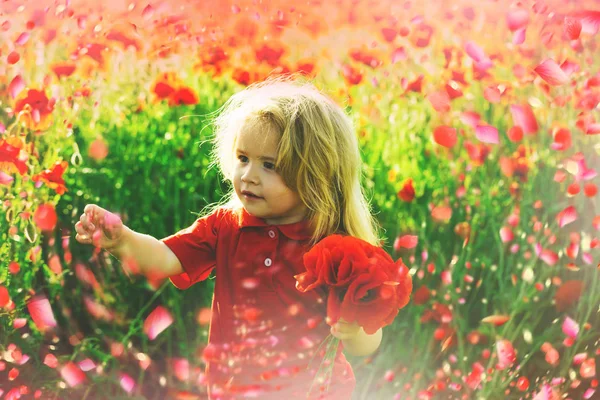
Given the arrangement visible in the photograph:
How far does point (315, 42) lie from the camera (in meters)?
1.39

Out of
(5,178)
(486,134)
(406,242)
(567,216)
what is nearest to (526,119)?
(486,134)

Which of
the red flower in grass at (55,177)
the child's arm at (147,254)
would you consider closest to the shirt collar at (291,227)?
the child's arm at (147,254)

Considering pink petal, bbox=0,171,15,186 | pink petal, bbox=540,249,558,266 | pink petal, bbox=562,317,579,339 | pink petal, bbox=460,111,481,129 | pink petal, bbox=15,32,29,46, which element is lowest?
pink petal, bbox=562,317,579,339

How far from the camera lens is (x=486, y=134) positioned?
1409mm

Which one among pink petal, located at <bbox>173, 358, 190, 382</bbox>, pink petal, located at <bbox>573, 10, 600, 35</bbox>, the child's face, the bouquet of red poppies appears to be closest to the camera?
the bouquet of red poppies

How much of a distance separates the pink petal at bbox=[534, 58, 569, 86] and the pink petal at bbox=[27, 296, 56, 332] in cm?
91

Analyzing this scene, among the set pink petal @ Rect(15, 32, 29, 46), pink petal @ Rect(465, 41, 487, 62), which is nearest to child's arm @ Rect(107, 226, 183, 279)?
pink petal @ Rect(15, 32, 29, 46)

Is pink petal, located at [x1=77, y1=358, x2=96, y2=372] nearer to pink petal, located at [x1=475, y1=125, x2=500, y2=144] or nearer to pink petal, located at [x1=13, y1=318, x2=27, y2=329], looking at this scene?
pink petal, located at [x1=13, y1=318, x2=27, y2=329]

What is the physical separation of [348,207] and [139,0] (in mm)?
499

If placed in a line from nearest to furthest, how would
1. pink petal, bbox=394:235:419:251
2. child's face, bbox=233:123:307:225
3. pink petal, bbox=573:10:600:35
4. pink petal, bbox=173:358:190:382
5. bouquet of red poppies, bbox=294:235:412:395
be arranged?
bouquet of red poppies, bbox=294:235:412:395
child's face, bbox=233:123:307:225
pink petal, bbox=573:10:600:35
pink petal, bbox=394:235:419:251
pink petal, bbox=173:358:190:382

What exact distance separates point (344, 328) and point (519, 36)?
62 cm

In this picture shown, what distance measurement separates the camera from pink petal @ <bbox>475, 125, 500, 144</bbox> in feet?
4.62

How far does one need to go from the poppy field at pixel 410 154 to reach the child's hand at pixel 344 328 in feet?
1.26

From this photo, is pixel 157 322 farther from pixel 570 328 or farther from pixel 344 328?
pixel 570 328
